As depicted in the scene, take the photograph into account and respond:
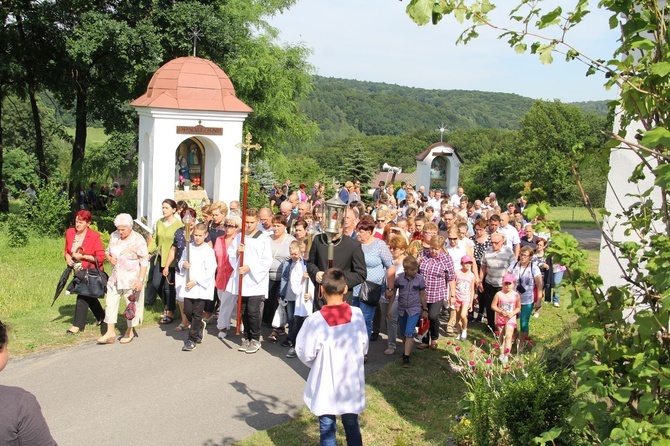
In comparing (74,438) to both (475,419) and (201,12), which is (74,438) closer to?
(475,419)

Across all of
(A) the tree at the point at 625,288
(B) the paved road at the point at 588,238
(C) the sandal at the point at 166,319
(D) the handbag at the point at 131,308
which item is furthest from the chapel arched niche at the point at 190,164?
(A) the tree at the point at 625,288

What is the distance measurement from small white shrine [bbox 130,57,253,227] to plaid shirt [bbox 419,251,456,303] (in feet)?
24.1

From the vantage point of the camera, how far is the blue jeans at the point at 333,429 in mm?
5746

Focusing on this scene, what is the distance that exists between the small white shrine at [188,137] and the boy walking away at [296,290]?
6.91 metres

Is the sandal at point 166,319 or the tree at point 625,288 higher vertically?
the tree at point 625,288

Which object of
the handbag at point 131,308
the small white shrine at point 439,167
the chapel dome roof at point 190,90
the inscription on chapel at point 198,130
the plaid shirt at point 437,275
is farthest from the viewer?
the small white shrine at point 439,167

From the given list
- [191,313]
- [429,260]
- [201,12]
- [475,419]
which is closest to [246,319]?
[191,313]

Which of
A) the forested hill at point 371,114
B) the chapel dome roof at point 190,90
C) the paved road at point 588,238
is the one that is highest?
the forested hill at point 371,114

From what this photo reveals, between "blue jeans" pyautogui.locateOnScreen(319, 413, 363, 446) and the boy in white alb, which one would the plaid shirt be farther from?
"blue jeans" pyautogui.locateOnScreen(319, 413, 363, 446)

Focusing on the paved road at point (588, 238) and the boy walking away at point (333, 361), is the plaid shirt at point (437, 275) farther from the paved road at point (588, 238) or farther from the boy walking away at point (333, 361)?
the paved road at point (588, 238)

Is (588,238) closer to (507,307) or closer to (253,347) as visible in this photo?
(507,307)

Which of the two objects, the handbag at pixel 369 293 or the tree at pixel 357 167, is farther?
the tree at pixel 357 167

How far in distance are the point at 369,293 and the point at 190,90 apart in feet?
29.8

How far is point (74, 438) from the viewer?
667 cm
